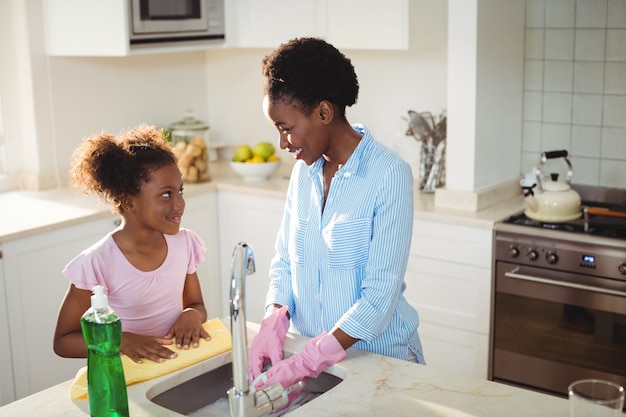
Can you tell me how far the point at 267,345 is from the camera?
77.5 inches

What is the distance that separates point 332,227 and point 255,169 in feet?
6.02

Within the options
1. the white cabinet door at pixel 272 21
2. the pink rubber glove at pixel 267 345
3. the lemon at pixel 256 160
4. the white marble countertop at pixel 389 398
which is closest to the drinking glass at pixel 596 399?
the white marble countertop at pixel 389 398

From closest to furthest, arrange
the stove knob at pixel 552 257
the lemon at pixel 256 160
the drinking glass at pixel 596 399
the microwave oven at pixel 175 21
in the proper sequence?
the drinking glass at pixel 596 399 < the stove knob at pixel 552 257 < the microwave oven at pixel 175 21 < the lemon at pixel 256 160

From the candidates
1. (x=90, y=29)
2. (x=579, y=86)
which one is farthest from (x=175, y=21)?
(x=579, y=86)

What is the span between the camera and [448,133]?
131 inches

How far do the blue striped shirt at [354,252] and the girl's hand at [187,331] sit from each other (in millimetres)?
207

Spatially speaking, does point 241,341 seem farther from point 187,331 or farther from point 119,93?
point 119,93

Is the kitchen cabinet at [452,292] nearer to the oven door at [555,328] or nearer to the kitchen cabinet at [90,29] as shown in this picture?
the oven door at [555,328]

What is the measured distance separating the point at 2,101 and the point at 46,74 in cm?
22

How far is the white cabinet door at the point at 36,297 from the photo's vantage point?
3086 mm

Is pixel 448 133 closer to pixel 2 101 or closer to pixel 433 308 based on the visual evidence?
pixel 433 308

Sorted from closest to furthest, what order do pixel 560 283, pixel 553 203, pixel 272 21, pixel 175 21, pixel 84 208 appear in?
pixel 560 283 → pixel 553 203 → pixel 84 208 → pixel 175 21 → pixel 272 21

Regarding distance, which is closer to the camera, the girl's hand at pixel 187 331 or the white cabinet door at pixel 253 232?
the girl's hand at pixel 187 331

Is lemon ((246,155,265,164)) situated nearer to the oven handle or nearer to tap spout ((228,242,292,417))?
the oven handle
